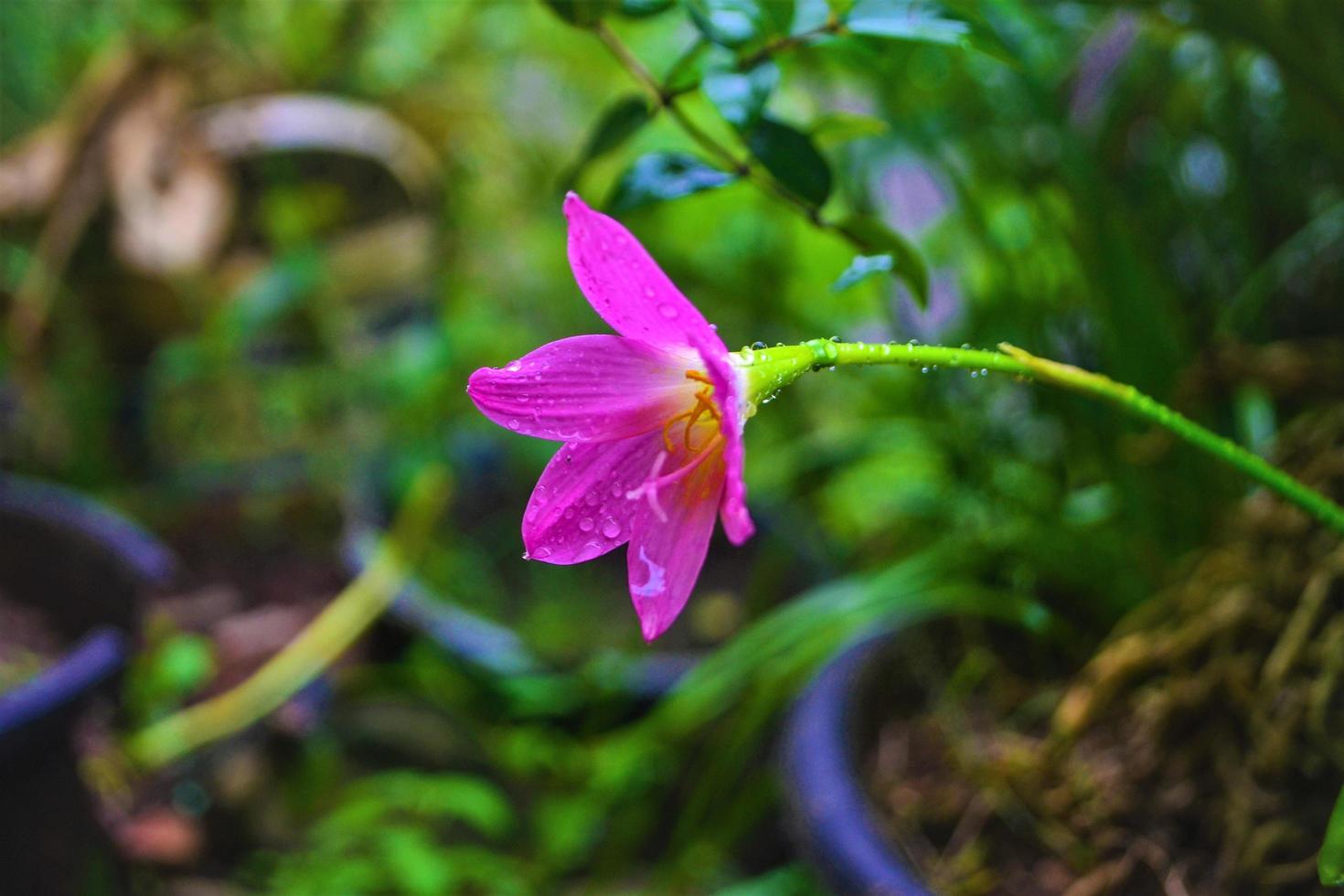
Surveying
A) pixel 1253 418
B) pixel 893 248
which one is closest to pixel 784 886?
pixel 1253 418

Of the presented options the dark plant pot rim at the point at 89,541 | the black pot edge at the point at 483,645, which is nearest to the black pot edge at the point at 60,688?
the dark plant pot rim at the point at 89,541

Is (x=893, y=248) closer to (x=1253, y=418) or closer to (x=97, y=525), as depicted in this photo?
(x=1253, y=418)

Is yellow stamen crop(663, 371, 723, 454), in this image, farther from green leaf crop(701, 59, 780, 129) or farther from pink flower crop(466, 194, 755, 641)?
green leaf crop(701, 59, 780, 129)

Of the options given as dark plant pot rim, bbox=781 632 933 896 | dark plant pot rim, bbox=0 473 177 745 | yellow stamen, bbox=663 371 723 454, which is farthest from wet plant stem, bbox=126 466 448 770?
yellow stamen, bbox=663 371 723 454

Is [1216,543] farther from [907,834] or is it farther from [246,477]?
[246,477]

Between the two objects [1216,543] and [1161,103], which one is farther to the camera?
[1161,103]

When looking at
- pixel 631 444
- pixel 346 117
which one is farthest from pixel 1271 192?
pixel 346 117
